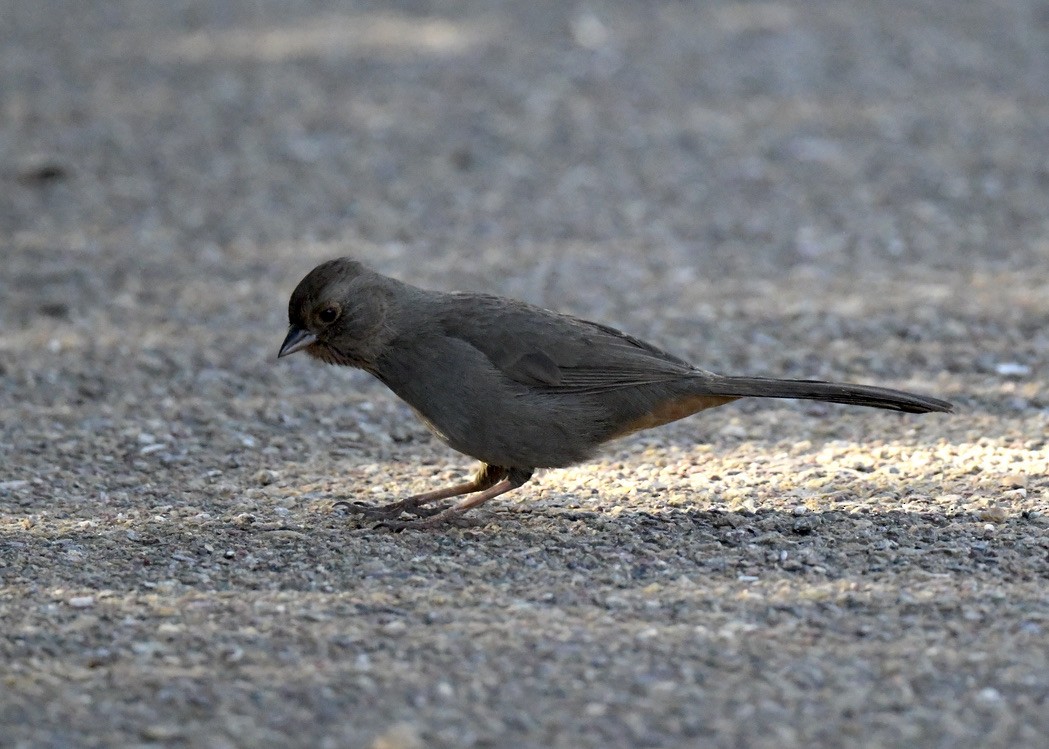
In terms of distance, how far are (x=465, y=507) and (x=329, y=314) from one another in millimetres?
808

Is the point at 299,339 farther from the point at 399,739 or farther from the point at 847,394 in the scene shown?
the point at 399,739

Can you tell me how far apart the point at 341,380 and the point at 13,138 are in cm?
468

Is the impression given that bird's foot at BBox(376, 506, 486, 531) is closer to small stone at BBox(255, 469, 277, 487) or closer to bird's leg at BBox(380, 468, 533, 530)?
bird's leg at BBox(380, 468, 533, 530)

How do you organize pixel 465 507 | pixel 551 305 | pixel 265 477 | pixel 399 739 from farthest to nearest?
pixel 551 305 → pixel 265 477 → pixel 465 507 → pixel 399 739

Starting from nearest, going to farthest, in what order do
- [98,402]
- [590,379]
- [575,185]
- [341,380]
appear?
1. [590,379]
2. [98,402]
3. [341,380]
4. [575,185]

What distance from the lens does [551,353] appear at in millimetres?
4785

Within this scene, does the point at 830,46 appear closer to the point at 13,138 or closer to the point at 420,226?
the point at 420,226

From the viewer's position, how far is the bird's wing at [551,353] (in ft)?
15.6

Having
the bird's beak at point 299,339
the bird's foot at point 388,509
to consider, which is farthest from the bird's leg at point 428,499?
the bird's beak at point 299,339

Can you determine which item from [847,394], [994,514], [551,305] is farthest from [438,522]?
[551,305]

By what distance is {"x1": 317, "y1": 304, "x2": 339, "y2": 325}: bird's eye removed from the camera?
4.83 metres

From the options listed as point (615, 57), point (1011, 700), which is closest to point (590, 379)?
point (1011, 700)

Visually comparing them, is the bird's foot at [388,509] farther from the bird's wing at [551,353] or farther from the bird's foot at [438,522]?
the bird's wing at [551,353]

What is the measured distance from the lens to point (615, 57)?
11297 millimetres
